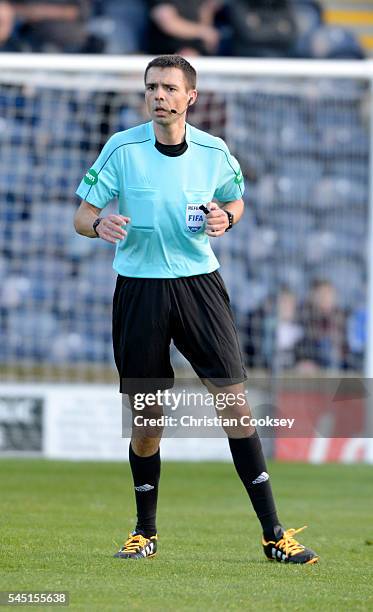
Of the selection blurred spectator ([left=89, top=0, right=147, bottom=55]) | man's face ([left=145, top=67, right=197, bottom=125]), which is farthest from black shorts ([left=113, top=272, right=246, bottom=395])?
blurred spectator ([left=89, top=0, right=147, bottom=55])

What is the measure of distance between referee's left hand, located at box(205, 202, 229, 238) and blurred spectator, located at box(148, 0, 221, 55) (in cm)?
1095

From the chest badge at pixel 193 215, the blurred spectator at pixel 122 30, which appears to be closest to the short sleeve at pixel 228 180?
the chest badge at pixel 193 215

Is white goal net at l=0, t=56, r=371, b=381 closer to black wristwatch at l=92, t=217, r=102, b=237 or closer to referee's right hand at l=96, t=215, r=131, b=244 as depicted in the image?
black wristwatch at l=92, t=217, r=102, b=237

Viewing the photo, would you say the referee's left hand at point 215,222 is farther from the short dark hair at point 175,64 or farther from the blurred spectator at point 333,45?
the blurred spectator at point 333,45

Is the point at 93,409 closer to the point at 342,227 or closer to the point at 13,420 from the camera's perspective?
the point at 13,420

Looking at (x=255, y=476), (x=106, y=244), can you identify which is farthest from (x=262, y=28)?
(x=255, y=476)

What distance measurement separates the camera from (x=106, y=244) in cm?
1423

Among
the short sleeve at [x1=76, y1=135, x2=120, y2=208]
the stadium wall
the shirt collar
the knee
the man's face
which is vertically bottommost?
the stadium wall

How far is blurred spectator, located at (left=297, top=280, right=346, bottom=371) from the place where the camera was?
1386cm

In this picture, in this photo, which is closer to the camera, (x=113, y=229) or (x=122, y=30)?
(x=113, y=229)

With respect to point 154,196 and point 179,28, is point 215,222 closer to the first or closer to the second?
point 154,196

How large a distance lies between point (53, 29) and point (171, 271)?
1173 centimetres

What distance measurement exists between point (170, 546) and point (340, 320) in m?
7.98

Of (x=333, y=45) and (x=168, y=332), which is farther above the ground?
(x=333, y=45)
